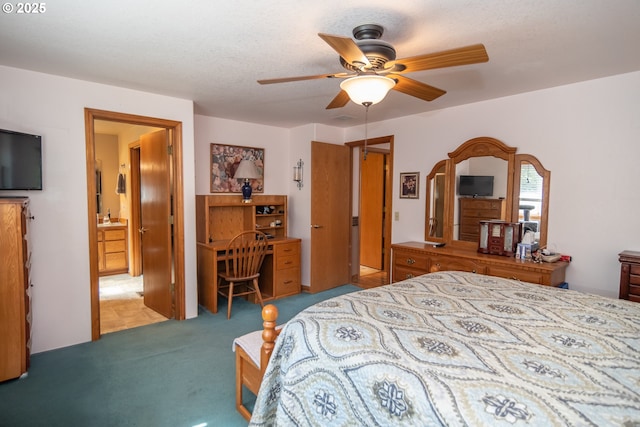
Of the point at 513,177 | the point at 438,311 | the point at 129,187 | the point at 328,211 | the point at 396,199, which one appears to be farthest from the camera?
the point at 129,187

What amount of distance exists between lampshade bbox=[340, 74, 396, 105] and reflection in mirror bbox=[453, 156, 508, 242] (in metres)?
2.12

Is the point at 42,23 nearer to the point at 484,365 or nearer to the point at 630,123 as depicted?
the point at 484,365

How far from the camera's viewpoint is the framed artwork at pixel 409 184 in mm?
4093

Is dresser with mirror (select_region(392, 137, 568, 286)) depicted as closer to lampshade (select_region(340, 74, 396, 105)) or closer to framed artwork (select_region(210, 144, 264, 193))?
lampshade (select_region(340, 74, 396, 105))

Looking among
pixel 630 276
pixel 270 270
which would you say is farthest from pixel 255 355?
pixel 630 276

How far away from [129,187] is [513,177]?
5181 millimetres

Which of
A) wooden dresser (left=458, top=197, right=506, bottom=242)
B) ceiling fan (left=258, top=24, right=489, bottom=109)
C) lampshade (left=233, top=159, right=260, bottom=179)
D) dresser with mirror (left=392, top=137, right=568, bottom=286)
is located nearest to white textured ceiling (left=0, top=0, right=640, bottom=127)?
ceiling fan (left=258, top=24, right=489, bottom=109)

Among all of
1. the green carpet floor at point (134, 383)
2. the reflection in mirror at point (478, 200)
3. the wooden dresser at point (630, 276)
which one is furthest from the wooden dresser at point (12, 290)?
the wooden dresser at point (630, 276)

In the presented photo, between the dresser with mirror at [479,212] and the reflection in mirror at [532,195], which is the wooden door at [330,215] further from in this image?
the reflection in mirror at [532,195]

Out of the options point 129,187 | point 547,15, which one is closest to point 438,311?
point 547,15

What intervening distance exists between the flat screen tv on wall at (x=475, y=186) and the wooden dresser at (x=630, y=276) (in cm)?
124

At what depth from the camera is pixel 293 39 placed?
6.82 feet

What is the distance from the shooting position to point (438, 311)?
1.67m

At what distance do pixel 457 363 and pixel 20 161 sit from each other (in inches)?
127
